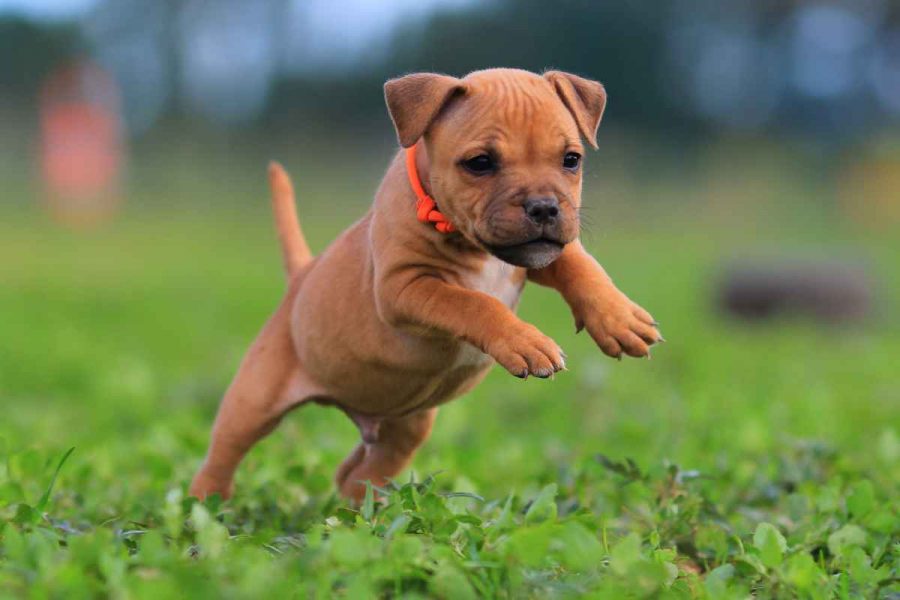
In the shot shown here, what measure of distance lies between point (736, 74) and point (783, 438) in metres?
32.2

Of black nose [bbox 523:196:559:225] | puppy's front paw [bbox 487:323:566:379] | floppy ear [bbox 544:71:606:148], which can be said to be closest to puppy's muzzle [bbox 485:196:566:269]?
black nose [bbox 523:196:559:225]

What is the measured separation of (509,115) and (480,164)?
0.16 meters

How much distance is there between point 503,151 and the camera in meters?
3.62

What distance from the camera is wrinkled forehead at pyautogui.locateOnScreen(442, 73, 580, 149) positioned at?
363 cm

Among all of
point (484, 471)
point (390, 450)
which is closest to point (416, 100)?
point (390, 450)

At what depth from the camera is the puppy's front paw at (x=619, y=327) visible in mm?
3619

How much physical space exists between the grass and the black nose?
Result: 0.74 meters

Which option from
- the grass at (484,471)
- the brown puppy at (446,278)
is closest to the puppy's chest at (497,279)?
the brown puppy at (446,278)

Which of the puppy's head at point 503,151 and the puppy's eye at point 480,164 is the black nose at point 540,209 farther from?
the puppy's eye at point 480,164

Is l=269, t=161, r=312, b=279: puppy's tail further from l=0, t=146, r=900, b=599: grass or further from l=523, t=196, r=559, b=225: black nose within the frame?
l=523, t=196, r=559, b=225: black nose

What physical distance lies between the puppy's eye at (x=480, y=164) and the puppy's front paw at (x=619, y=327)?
1.55 feet

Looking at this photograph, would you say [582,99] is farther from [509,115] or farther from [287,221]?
[287,221]

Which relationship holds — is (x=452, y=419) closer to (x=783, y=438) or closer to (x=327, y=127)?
(x=783, y=438)

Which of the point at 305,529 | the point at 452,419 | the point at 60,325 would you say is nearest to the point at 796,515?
the point at 305,529
